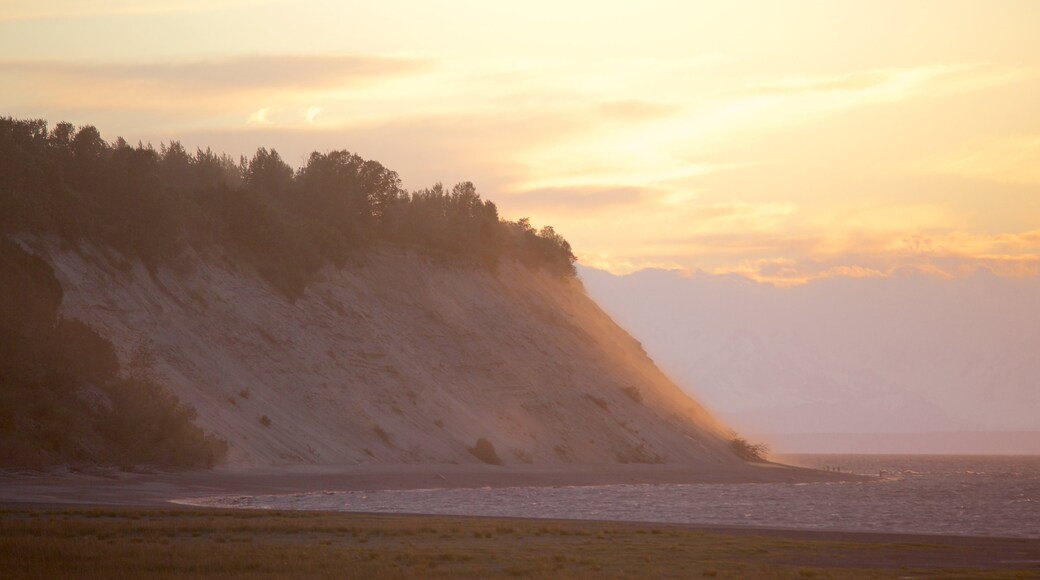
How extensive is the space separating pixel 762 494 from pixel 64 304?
3595 cm

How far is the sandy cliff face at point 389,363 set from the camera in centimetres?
6912

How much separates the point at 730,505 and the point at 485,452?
2770cm

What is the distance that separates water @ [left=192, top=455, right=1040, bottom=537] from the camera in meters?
44.5

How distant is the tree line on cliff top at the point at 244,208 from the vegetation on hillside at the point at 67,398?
6088 mm

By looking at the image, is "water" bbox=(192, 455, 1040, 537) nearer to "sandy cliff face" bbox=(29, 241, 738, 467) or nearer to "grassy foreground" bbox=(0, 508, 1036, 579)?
"grassy foreground" bbox=(0, 508, 1036, 579)

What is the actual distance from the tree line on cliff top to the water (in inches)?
1006

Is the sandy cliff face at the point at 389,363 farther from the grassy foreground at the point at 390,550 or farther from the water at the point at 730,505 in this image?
the grassy foreground at the point at 390,550

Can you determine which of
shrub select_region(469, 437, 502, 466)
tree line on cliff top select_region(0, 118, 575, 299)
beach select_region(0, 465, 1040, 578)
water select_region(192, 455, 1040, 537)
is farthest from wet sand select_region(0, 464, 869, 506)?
A: tree line on cliff top select_region(0, 118, 575, 299)

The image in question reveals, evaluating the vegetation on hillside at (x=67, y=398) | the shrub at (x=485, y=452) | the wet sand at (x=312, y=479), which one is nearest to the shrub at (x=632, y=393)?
the wet sand at (x=312, y=479)

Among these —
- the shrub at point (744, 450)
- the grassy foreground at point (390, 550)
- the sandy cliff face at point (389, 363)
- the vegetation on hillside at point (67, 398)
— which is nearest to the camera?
the grassy foreground at point (390, 550)

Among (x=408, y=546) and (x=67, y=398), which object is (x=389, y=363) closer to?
(x=67, y=398)

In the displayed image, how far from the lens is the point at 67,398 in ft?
193

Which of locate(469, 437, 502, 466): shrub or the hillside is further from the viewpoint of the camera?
locate(469, 437, 502, 466): shrub

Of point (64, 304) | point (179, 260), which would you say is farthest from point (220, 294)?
point (64, 304)
